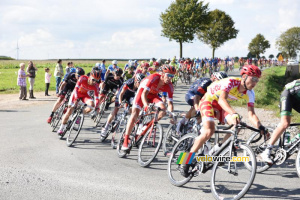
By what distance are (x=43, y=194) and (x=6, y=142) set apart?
410 cm

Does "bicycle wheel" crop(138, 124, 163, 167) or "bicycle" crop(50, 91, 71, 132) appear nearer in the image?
"bicycle wheel" crop(138, 124, 163, 167)

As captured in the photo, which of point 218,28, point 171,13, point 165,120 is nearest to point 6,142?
point 165,120

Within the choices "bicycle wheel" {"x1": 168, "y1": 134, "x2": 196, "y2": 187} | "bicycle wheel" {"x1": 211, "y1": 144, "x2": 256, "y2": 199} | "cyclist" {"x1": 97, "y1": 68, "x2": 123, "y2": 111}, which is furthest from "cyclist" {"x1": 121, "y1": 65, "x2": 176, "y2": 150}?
"cyclist" {"x1": 97, "y1": 68, "x2": 123, "y2": 111}

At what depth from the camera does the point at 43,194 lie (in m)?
4.86

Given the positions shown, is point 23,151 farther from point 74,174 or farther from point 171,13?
point 171,13

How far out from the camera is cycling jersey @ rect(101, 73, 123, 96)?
419 inches

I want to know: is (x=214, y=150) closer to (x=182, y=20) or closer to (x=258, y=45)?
(x=182, y=20)

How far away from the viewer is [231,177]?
15.9 feet

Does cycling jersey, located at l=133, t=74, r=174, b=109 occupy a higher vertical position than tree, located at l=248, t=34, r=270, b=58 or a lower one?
lower

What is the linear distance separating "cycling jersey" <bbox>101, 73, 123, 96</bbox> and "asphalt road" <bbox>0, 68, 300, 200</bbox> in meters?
2.76

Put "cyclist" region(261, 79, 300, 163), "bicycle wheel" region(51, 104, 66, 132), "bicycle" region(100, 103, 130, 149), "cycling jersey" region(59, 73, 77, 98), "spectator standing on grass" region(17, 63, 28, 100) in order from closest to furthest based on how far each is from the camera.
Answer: "cyclist" region(261, 79, 300, 163)
"bicycle" region(100, 103, 130, 149)
"bicycle wheel" region(51, 104, 66, 132)
"cycling jersey" region(59, 73, 77, 98)
"spectator standing on grass" region(17, 63, 28, 100)

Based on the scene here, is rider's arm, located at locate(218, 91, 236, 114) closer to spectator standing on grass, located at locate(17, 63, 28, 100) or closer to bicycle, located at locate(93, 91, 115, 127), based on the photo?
bicycle, located at locate(93, 91, 115, 127)

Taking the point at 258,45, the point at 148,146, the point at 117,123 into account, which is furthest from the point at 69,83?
the point at 258,45

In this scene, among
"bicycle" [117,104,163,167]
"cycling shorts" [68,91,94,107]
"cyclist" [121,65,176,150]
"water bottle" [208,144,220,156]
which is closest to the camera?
"water bottle" [208,144,220,156]
